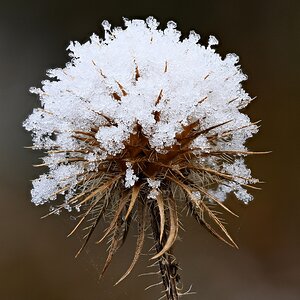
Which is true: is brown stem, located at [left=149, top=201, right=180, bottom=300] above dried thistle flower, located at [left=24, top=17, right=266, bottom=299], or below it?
below

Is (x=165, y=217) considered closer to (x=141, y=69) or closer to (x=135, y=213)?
(x=135, y=213)

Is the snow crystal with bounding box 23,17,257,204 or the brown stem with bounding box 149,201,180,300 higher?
the snow crystal with bounding box 23,17,257,204

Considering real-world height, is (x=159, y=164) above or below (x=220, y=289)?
below

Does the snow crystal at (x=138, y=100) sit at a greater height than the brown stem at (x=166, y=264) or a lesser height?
greater

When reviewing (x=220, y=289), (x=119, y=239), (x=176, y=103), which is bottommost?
(x=119, y=239)

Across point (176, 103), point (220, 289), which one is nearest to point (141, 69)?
point (176, 103)

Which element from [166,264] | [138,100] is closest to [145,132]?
[138,100]
